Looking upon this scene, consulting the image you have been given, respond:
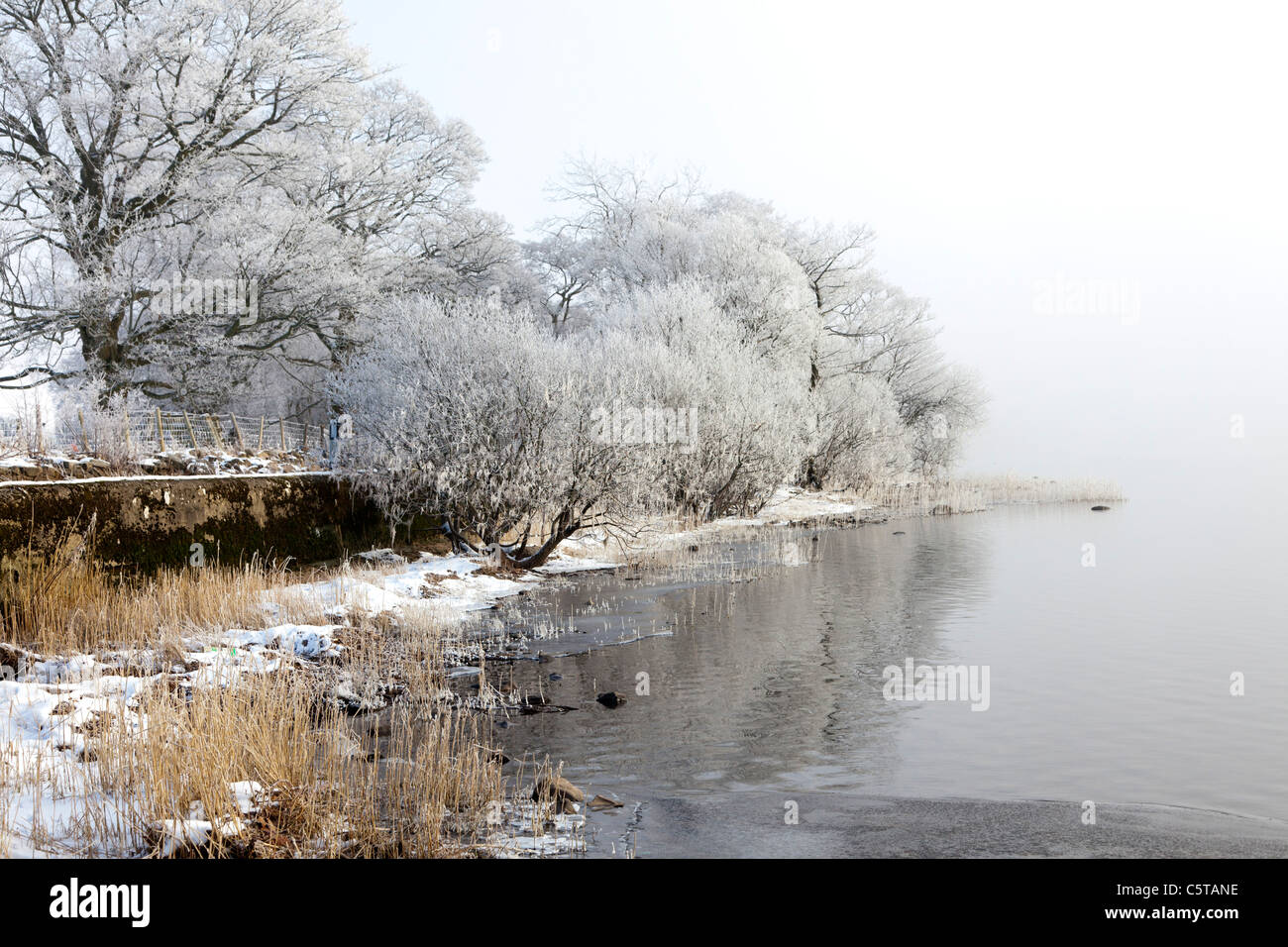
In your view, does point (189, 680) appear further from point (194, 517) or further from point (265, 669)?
point (194, 517)

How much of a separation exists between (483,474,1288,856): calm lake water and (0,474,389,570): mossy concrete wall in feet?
16.1

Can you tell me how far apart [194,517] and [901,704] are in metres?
12.2

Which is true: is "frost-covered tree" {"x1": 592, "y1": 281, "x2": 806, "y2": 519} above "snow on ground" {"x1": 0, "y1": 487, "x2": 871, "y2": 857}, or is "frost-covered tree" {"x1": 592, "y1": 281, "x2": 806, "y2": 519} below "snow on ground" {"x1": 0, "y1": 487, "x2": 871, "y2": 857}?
above

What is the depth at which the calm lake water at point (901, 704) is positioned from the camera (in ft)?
25.6

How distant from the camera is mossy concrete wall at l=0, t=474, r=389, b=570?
14.0m

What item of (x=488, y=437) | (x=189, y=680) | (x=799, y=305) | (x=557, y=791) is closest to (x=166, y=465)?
(x=488, y=437)


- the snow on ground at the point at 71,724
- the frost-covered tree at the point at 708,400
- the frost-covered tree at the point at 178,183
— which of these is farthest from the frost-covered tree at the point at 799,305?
the snow on ground at the point at 71,724

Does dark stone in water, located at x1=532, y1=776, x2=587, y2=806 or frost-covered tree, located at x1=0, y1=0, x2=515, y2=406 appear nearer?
dark stone in water, located at x1=532, y1=776, x2=587, y2=806

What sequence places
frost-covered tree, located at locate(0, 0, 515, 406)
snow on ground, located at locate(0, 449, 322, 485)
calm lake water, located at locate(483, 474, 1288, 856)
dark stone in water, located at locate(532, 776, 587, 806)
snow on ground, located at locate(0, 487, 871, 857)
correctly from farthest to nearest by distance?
frost-covered tree, located at locate(0, 0, 515, 406), snow on ground, located at locate(0, 449, 322, 485), calm lake water, located at locate(483, 474, 1288, 856), dark stone in water, located at locate(532, 776, 587, 806), snow on ground, located at locate(0, 487, 871, 857)

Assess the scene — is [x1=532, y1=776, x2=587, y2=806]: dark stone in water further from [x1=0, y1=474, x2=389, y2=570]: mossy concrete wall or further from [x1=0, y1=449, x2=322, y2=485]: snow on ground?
[x1=0, y1=449, x2=322, y2=485]: snow on ground

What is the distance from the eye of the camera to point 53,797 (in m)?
6.63

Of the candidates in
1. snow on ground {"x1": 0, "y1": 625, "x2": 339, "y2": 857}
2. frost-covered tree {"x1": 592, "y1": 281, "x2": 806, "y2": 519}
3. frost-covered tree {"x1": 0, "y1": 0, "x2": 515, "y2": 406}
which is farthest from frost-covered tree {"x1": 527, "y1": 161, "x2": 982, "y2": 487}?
snow on ground {"x1": 0, "y1": 625, "x2": 339, "y2": 857}

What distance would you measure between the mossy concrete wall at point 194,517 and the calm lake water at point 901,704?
16.1 ft
